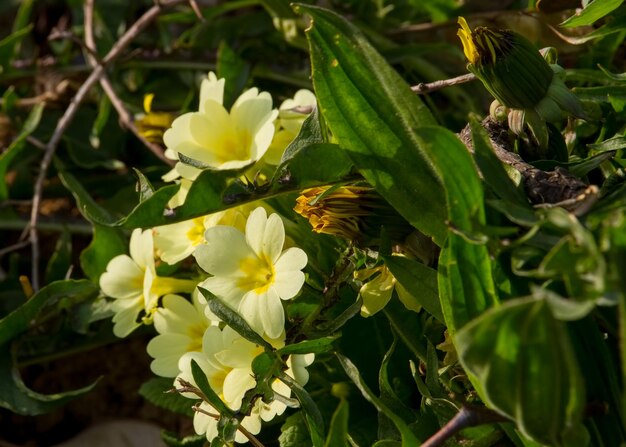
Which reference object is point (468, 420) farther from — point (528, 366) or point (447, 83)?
point (447, 83)

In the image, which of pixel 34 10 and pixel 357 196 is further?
pixel 34 10

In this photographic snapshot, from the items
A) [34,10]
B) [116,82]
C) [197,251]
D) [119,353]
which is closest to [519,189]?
[197,251]

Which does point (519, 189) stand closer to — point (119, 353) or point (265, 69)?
point (265, 69)

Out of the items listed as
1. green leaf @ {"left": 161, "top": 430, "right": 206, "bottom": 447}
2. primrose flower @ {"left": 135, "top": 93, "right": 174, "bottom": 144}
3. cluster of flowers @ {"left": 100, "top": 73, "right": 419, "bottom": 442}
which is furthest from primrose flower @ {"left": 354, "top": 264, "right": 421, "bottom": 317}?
primrose flower @ {"left": 135, "top": 93, "right": 174, "bottom": 144}

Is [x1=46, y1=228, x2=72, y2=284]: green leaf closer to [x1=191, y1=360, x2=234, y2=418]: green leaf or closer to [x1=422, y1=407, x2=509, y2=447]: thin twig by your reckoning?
[x1=191, y1=360, x2=234, y2=418]: green leaf

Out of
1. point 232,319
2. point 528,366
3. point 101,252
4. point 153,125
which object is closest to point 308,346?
point 232,319

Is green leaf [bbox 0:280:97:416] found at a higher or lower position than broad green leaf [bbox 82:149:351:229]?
lower

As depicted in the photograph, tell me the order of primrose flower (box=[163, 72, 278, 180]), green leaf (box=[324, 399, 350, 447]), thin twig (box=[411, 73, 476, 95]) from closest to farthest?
green leaf (box=[324, 399, 350, 447]) < thin twig (box=[411, 73, 476, 95]) < primrose flower (box=[163, 72, 278, 180])
